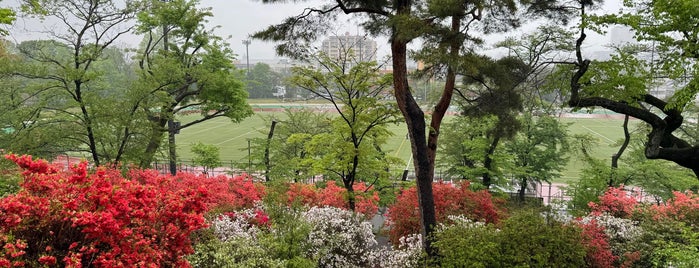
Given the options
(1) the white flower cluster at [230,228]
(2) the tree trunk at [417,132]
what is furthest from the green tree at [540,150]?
(1) the white flower cluster at [230,228]

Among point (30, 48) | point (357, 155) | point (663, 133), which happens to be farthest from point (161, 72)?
point (663, 133)

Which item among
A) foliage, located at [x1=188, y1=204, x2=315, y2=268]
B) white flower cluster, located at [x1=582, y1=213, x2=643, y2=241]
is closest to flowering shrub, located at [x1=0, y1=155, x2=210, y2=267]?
foliage, located at [x1=188, y1=204, x2=315, y2=268]

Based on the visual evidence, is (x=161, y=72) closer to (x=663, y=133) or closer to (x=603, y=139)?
(x=663, y=133)

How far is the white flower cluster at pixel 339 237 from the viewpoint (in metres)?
7.19

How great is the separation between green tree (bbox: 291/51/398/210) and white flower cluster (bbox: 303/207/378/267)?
213cm

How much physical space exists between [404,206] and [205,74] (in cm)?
882

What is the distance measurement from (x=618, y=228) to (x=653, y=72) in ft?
10.2

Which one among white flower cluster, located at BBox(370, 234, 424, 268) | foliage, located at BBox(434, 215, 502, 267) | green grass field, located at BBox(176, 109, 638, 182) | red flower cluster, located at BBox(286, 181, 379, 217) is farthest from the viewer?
green grass field, located at BBox(176, 109, 638, 182)

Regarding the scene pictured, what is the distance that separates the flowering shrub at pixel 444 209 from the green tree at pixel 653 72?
328 cm

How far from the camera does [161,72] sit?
11.9 metres

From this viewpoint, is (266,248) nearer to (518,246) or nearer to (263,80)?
(518,246)

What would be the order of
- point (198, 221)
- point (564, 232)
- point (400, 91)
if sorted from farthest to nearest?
point (400, 91)
point (564, 232)
point (198, 221)

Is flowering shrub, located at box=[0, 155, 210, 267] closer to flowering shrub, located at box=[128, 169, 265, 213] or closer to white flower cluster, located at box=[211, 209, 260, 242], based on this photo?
white flower cluster, located at box=[211, 209, 260, 242]

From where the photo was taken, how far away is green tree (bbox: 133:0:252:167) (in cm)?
1246
